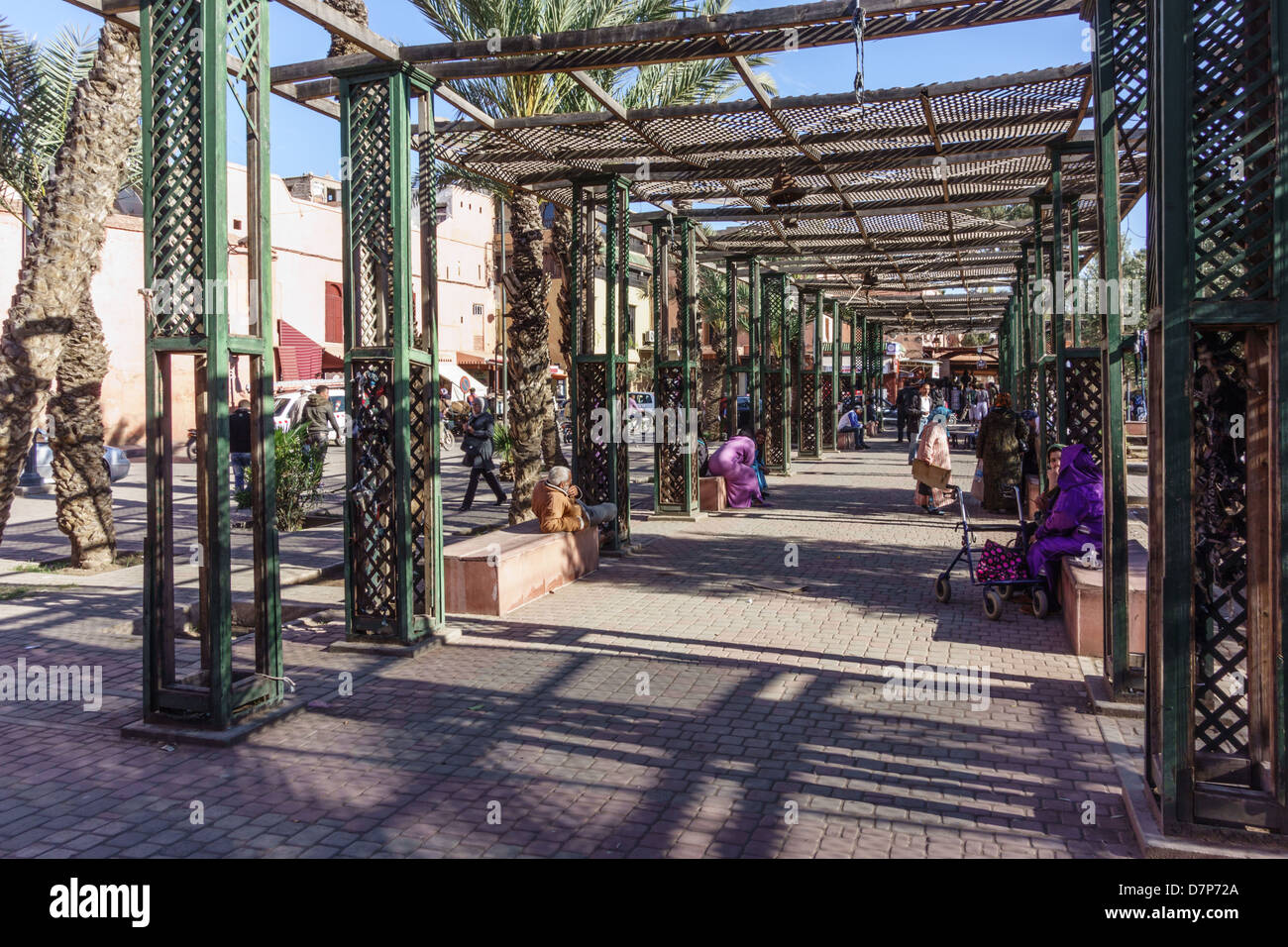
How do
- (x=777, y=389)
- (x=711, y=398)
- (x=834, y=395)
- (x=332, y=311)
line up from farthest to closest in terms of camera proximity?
1. (x=332, y=311)
2. (x=834, y=395)
3. (x=711, y=398)
4. (x=777, y=389)

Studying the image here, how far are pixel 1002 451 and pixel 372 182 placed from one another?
10423mm

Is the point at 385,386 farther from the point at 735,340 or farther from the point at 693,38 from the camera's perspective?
the point at 735,340

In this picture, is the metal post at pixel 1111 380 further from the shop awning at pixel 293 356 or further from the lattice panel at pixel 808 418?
the lattice panel at pixel 808 418

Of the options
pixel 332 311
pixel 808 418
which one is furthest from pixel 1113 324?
pixel 332 311

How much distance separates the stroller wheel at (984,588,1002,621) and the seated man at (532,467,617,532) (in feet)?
13.0

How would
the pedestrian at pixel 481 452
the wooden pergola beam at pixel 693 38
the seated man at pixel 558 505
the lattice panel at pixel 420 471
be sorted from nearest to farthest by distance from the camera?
the wooden pergola beam at pixel 693 38 → the lattice panel at pixel 420 471 → the seated man at pixel 558 505 → the pedestrian at pixel 481 452

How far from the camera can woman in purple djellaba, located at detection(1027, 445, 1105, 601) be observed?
8.36 meters

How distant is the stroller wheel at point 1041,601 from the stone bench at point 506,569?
428 centimetres

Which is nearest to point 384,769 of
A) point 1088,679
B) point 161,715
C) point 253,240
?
point 161,715

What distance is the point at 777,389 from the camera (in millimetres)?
22281

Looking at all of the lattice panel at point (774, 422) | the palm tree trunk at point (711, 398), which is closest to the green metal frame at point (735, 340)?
the lattice panel at point (774, 422)

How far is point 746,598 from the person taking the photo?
972cm

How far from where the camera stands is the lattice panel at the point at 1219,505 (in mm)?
4273

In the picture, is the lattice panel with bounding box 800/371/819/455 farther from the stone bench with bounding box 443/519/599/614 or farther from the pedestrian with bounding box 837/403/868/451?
the stone bench with bounding box 443/519/599/614
